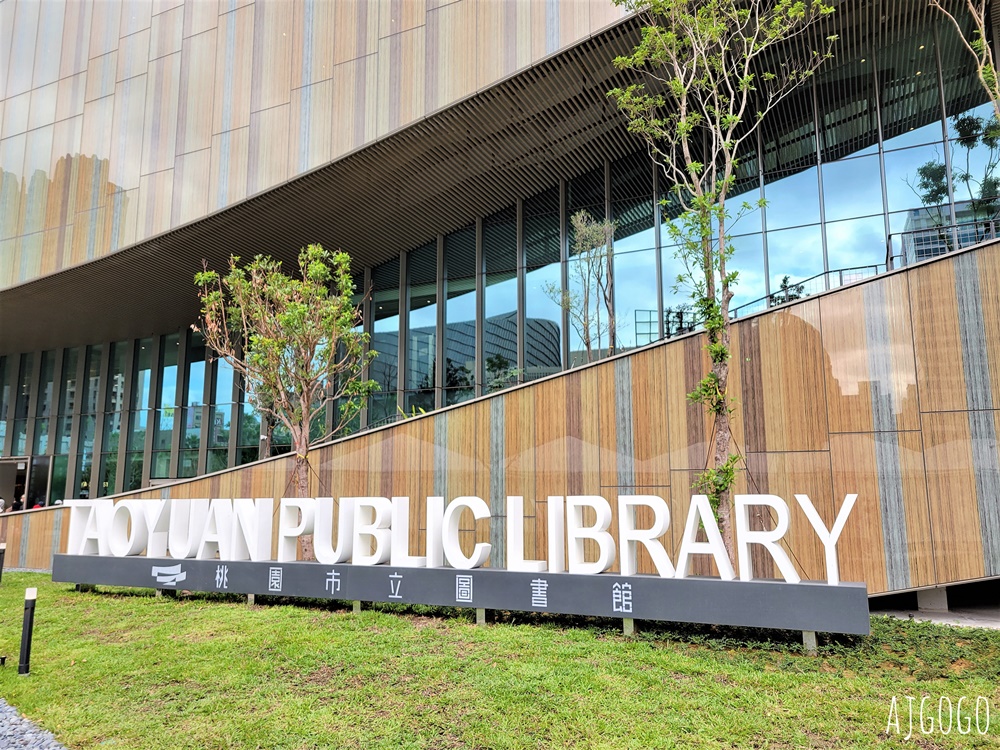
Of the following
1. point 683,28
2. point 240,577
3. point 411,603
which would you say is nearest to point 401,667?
point 411,603

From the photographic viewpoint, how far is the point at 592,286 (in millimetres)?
16688

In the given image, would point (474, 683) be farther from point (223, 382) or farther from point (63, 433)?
point (63, 433)

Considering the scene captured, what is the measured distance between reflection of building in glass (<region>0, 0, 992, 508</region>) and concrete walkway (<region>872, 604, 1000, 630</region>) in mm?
5864

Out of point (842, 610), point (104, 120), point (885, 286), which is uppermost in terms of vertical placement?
point (104, 120)

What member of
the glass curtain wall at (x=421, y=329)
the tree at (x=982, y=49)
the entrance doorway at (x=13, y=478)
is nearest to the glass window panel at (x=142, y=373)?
the entrance doorway at (x=13, y=478)

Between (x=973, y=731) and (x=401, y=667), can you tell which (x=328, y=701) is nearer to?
(x=401, y=667)

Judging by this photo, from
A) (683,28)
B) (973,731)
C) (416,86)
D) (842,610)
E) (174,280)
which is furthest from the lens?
(174,280)

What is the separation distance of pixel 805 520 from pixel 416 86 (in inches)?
423

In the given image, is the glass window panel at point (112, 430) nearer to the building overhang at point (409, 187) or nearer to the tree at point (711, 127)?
the building overhang at point (409, 187)

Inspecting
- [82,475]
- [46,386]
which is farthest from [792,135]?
[46,386]

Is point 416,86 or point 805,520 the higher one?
point 416,86

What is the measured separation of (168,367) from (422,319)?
12.9 metres

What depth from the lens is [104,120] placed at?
62.6 feet

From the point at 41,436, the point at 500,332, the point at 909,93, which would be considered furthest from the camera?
the point at 41,436
